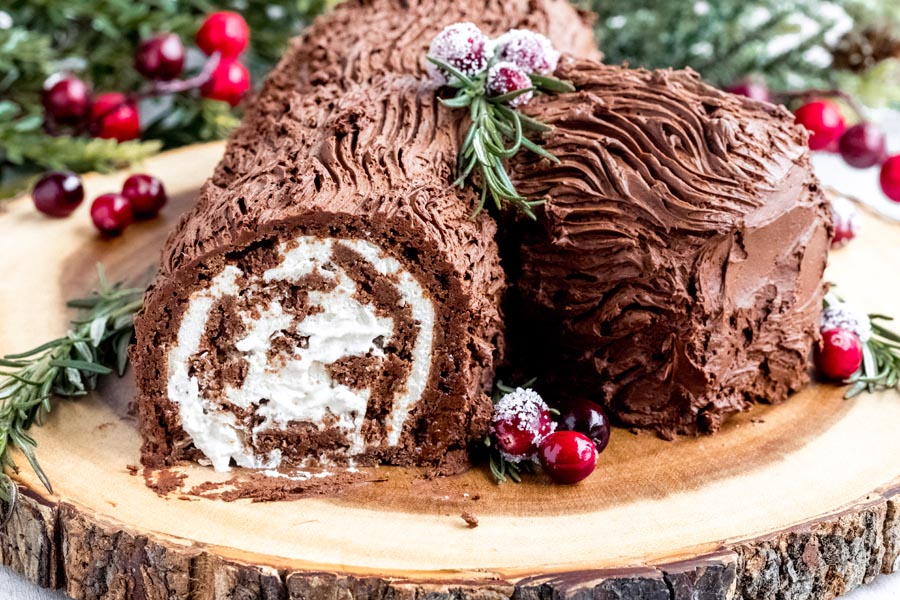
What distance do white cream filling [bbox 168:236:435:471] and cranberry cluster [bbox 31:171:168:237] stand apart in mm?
1594

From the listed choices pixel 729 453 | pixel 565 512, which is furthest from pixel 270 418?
pixel 729 453

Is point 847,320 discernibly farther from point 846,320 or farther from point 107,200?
point 107,200

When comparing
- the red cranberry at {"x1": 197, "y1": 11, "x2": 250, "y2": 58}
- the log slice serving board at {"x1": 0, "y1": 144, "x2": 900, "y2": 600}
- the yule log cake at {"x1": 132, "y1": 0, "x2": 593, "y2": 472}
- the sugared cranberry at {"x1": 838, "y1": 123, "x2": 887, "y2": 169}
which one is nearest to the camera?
the log slice serving board at {"x1": 0, "y1": 144, "x2": 900, "y2": 600}

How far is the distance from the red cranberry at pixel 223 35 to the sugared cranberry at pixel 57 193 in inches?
34.3

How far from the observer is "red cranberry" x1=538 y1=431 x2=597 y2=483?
3043mm

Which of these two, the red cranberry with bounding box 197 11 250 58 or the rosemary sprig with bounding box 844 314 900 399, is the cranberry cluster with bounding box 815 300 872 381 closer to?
the rosemary sprig with bounding box 844 314 900 399

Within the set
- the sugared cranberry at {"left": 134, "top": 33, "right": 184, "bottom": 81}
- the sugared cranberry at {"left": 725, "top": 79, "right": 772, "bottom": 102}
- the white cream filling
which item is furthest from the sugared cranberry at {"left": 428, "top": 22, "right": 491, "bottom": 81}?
the sugared cranberry at {"left": 134, "top": 33, "right": 184, "bottom": 81}

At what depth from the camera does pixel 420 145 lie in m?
3.33

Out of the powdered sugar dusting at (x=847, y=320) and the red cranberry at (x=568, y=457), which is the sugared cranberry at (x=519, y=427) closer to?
the red cranberry at (x=568, y=457)

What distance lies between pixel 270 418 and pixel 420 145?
0.88m

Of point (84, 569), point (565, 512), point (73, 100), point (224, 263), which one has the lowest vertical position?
point (73, 100)

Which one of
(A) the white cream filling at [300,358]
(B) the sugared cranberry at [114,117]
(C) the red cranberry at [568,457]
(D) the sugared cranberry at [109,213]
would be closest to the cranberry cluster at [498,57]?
(A) the white cream filling at [300,358]

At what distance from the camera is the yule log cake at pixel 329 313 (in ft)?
9.95

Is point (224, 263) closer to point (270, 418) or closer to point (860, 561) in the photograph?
point (270, 418)
